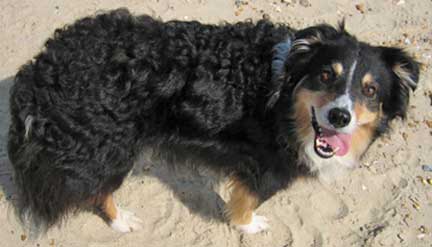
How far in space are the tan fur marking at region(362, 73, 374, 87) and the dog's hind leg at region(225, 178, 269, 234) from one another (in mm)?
1253

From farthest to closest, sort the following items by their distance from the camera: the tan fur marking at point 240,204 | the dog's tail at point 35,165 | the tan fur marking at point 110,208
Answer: the tan fur marking at point 110,208
the tan fur marking at point 240,204
the dog's tail at point 35,165

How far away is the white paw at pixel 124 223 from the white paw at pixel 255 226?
2.82ft

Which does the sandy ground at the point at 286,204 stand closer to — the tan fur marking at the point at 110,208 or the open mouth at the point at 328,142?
the tan fur marking at the point at 110,208

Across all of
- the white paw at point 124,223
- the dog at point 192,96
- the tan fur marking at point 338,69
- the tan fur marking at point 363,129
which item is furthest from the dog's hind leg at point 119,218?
the tan fur marking at point 338,69

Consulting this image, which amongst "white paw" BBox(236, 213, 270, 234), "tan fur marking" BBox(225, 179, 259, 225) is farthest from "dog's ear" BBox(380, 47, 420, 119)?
"white paw" BBox(236, 213, 270, 234)

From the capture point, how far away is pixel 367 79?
3441 mm

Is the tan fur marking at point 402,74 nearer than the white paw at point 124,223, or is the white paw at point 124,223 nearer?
the tan fur marking at point 402,74

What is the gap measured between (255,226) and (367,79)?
1.75 metres

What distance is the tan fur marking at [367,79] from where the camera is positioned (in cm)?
343

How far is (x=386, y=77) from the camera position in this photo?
356 cm

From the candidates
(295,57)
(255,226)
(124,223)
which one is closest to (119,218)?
(124,223)

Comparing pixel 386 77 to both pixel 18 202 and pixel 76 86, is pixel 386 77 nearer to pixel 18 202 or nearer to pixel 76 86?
pixel 76 86

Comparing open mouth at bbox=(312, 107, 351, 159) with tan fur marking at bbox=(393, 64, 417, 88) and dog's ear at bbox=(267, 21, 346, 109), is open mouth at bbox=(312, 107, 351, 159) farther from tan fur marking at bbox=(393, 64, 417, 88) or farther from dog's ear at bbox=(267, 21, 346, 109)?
tan fur marking at bbox=(393, 64, 417, 88)

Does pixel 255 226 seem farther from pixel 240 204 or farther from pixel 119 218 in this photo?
pixel 119 218
